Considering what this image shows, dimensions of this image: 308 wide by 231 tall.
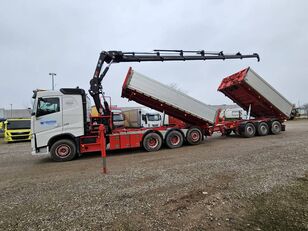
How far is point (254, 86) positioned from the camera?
431 inches

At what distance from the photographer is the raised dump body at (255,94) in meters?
10.9

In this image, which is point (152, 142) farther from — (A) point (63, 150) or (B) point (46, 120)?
(B) point (46, 120)

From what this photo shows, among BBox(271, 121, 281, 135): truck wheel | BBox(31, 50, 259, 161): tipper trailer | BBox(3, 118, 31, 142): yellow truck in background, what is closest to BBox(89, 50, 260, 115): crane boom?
BBox(31, 50, 259, 161): tipper trailer

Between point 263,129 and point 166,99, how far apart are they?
7.56 meters

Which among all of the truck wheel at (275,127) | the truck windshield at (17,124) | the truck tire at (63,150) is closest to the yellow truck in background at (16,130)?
the truck windshield at (17,124)

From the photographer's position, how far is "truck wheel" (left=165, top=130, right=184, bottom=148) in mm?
9398

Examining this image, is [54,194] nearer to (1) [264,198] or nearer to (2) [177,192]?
(2) [177,192]

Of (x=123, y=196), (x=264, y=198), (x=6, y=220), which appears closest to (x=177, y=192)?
(x=123, y=196)

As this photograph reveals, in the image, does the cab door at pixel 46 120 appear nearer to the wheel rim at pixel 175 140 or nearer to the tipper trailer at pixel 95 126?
the tipper trailer at pixel 95 126

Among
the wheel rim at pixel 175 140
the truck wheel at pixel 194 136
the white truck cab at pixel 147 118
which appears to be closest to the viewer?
the wheel rim at pixel 175 140

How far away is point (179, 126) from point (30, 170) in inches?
260

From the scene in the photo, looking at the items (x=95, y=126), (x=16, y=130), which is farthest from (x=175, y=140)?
(x=16, y=130)

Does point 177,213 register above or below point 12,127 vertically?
below

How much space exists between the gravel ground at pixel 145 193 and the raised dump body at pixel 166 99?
3.25 meters
